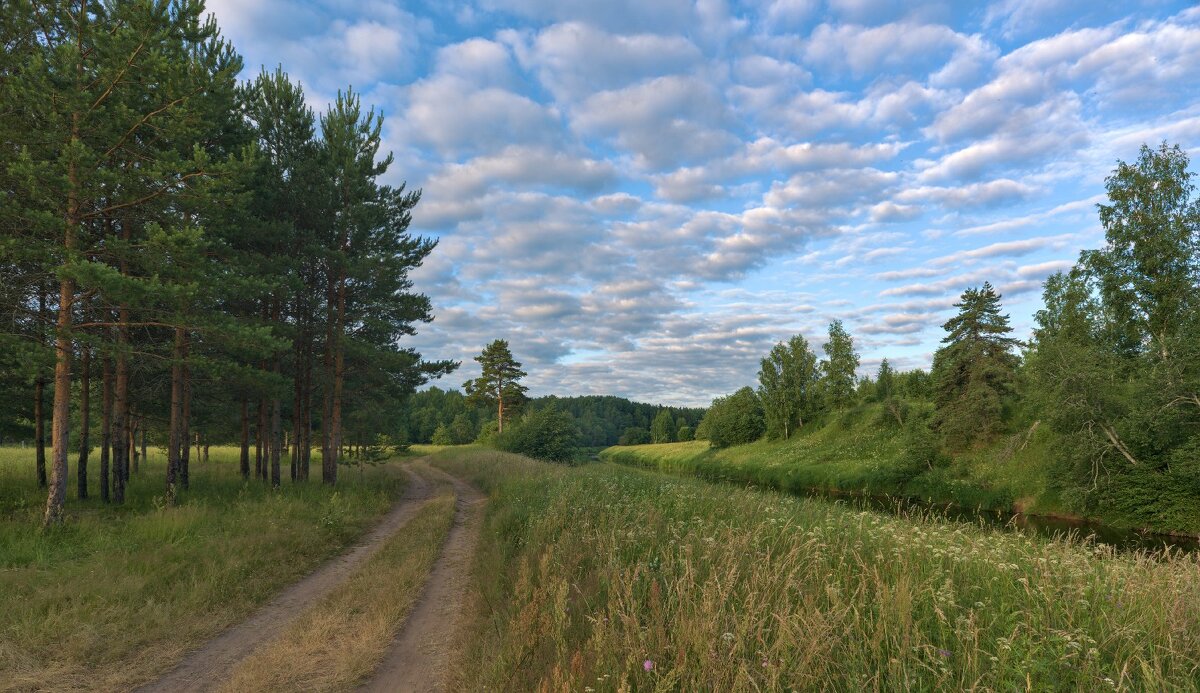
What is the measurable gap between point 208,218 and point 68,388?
500 centimetres

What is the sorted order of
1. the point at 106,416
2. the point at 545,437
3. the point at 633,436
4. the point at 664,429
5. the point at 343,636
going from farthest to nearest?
the point at 633,436, the point at 664,429, the point at 545,437, the point at 106,416, the point at 343,636

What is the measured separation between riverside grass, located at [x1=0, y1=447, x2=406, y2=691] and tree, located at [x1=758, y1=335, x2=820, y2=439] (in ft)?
171

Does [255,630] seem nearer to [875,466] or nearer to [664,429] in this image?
[875,466]

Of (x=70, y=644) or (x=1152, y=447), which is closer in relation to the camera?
(x=70, y=644)

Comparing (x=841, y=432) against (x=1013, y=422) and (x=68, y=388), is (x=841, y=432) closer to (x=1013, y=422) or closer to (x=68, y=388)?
(x=1013, y=422)

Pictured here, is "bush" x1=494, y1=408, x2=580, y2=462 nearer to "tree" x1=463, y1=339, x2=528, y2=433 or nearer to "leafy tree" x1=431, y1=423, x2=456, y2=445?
"tree" x1=463, y1=339, x2=528, y2=433

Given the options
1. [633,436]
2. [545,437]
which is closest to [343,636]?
[545,437]

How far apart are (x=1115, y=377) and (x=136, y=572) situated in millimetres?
34553

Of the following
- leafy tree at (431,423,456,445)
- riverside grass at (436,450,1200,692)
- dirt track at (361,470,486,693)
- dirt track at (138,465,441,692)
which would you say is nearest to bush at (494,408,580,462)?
dirt track at (138,465,441,692)

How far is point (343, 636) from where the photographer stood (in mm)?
6863

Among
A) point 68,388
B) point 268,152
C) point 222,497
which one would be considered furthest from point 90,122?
point 222,497

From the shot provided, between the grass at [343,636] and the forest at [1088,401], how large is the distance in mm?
25832

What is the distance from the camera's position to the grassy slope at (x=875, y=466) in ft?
85.4

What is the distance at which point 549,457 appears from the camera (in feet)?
141
